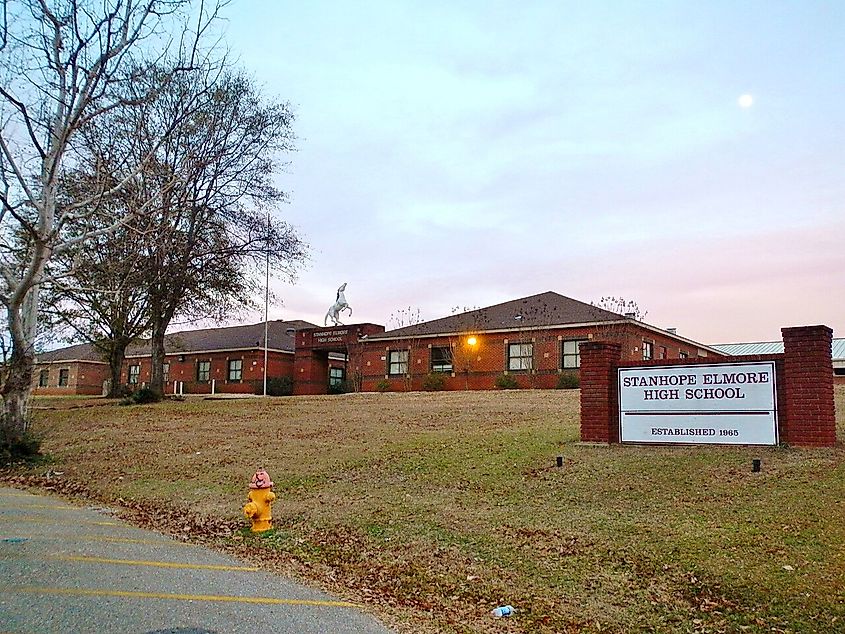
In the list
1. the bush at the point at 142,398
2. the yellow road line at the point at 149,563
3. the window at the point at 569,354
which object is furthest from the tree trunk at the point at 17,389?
the window at the point at 569,354

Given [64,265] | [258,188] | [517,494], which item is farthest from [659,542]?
[258,188]

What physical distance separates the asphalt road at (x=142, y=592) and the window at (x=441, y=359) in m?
27.1

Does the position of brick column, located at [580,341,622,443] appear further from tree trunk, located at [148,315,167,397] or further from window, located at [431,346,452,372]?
window, located at [431,346,452,372]

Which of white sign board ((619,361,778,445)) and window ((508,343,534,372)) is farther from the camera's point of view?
window ((508,343,534,372))

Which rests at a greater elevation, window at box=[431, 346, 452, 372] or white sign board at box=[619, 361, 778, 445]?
window at box=[431, 346, 452, 372]

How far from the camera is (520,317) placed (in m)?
33.9

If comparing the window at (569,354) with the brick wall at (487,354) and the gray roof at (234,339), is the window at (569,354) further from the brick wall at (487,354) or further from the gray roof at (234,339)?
the gray roof at (234,339)

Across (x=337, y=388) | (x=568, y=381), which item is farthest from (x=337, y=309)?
(x=568, y=381)

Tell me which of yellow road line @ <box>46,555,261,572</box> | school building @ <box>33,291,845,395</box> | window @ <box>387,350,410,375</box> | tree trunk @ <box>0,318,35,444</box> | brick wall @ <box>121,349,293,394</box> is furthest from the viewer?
brick wall @ <box>121,349,293,394</box>

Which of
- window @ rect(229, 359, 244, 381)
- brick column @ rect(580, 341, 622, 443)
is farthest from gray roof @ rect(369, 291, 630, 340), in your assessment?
brick column @ rect(580, 341, 622, 443)

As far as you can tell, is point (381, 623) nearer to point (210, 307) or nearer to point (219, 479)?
point (219, 479)

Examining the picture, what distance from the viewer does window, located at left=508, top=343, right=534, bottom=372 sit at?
32469mm

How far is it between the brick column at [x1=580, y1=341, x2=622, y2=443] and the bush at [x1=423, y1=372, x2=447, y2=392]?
22.0 m

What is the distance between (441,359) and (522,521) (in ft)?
89.8
